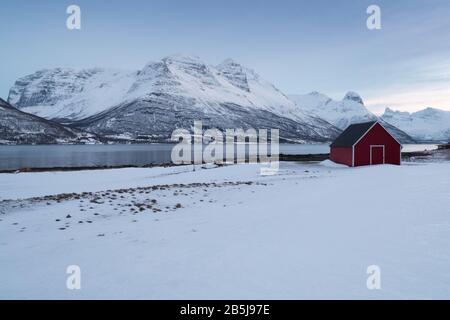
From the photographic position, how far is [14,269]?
26.2 feet

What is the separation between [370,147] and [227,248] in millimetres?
43774

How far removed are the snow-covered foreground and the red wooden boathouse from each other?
3111 centimetres

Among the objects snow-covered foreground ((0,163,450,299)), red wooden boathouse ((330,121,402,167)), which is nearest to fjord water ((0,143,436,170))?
red wooden boathouse ((330,121,402,167))

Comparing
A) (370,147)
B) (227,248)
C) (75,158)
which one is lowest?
(227,248)

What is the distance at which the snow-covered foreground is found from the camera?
6922mm

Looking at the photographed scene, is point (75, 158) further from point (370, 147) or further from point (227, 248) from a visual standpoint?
point (227, 248)

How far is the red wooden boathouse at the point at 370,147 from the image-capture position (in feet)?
154

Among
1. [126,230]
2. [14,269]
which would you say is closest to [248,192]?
[126,230]

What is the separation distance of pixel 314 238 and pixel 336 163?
4474cm

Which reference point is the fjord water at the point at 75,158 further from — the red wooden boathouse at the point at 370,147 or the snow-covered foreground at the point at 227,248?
the snow-covered foreground at the point at 227,248

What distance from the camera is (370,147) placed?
47.7 meters

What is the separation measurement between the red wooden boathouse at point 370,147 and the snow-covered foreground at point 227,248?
31.1 meters

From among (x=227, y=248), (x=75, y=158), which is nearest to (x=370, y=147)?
(x=227, y=248)
